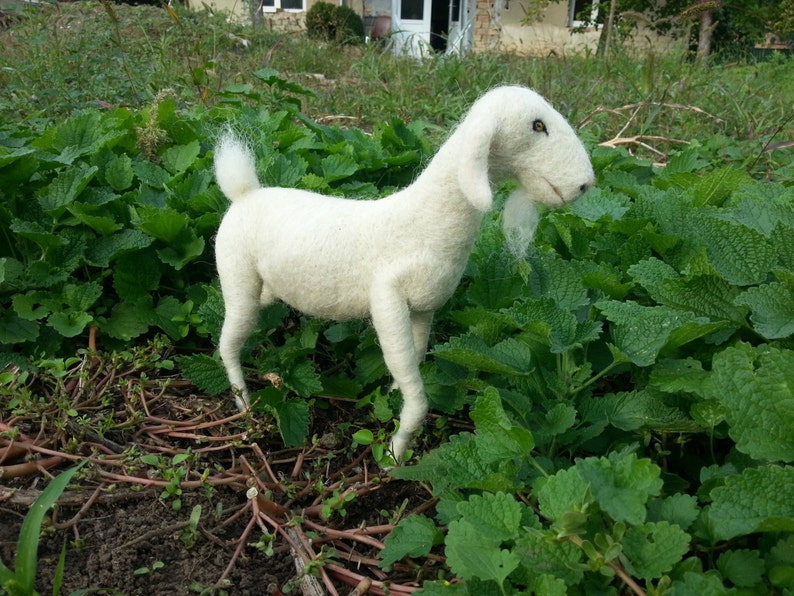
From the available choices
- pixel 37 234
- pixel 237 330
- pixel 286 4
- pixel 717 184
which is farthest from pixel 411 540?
pixel 286 4

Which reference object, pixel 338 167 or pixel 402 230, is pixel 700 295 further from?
pixel 338 167

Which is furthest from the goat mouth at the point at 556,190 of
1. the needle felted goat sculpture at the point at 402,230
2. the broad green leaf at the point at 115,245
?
the broad green leaf at the point at 115,245

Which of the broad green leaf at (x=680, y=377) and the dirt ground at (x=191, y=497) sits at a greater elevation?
the broad green leaf at (x=680, y=377)

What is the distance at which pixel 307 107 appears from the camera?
3789 mm

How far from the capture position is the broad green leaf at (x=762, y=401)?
0.97 m

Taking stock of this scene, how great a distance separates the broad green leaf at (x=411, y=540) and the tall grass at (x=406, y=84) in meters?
2.08

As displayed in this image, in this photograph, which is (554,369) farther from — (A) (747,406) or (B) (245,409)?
(B) (245,409)

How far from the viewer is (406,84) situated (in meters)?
4.30

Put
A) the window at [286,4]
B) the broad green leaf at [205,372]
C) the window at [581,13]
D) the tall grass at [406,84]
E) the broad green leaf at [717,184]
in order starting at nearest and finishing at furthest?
1. the broad green leaf at [205,372]
2. the broad green leaf at [717,184]
3. the tall grass at [406,84]
4. the window at [581,13]
5. the window at [286,4]

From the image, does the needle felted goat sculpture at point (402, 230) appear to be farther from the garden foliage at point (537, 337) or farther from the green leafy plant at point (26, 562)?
the green leafy plant at point (26, 562)

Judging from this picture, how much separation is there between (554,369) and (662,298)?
0.80 ft

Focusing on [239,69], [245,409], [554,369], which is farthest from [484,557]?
[239,69]

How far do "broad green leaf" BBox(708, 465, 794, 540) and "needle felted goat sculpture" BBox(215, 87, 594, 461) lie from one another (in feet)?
1.69

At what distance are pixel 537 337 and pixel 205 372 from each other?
0.73 meters
